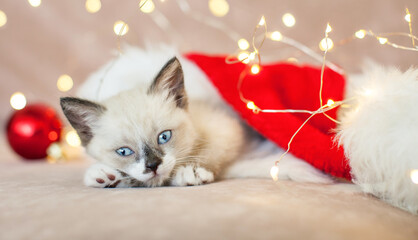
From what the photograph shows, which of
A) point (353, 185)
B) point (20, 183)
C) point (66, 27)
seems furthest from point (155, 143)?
point (66, 27)

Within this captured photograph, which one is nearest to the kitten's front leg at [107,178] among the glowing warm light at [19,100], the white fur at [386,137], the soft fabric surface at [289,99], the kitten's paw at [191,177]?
the kitten's paw at [191,177]

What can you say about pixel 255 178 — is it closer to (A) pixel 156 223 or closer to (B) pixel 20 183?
(A) pixel 156 223

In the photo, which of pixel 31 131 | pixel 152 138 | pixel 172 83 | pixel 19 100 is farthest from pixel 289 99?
pixel 19 100

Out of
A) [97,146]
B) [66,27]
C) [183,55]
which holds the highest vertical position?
[66,27]

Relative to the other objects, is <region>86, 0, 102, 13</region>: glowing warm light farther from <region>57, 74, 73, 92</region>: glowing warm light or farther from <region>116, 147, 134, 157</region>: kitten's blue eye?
<region>116, 147, 134, 157</region>: kitten's blue eye

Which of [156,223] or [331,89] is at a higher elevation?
[331,89]

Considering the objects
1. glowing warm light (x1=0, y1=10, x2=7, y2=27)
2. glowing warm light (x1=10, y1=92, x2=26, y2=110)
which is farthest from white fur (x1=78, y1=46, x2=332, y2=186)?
glowing warm light (x1=0, y1=10, x2=7, y2=27)
